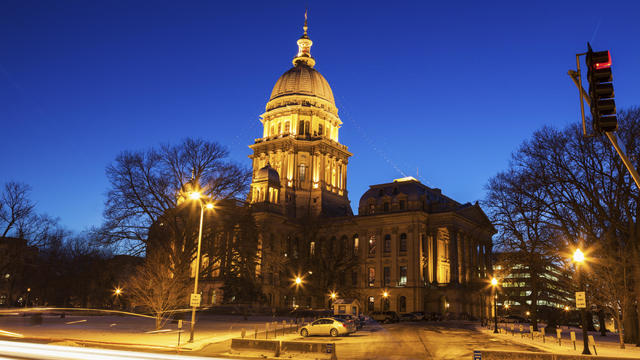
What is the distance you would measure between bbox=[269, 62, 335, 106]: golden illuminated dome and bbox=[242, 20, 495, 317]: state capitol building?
339 mm

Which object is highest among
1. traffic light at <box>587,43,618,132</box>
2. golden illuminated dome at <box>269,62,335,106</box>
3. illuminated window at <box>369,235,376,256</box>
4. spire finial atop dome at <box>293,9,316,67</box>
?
spire finial atop dome at <box>293,9,316,67</box>

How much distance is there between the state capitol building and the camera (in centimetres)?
8175

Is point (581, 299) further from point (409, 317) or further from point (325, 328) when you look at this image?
point (409, 317)

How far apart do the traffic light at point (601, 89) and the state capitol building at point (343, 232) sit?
189ft

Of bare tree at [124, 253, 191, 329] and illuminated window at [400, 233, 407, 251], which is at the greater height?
illuminated window at [400, 233, 407, 251]

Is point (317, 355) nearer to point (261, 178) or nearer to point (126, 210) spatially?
point (126, 210)

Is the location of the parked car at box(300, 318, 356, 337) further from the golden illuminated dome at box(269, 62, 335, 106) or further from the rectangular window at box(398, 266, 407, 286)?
the golden illuminated dome at box(269, 62, 335, 106)

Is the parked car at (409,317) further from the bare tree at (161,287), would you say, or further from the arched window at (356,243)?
the bare tree at (161,287)

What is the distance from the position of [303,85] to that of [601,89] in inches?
4149

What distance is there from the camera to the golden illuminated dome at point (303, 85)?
371 ft

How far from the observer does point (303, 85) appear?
113 metres

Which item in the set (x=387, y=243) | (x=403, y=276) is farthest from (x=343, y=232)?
(x=403, y=276)

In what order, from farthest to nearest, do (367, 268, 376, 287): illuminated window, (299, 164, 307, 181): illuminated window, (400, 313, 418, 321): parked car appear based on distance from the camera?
(299, 164, 307, 181): illuminated window → (367, 268, 376, 287): illuminated window → (400, 313, 418, 321): parked car

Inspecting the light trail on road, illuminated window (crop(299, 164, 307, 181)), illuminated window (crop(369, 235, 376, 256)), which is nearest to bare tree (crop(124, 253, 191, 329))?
the light trail on road
